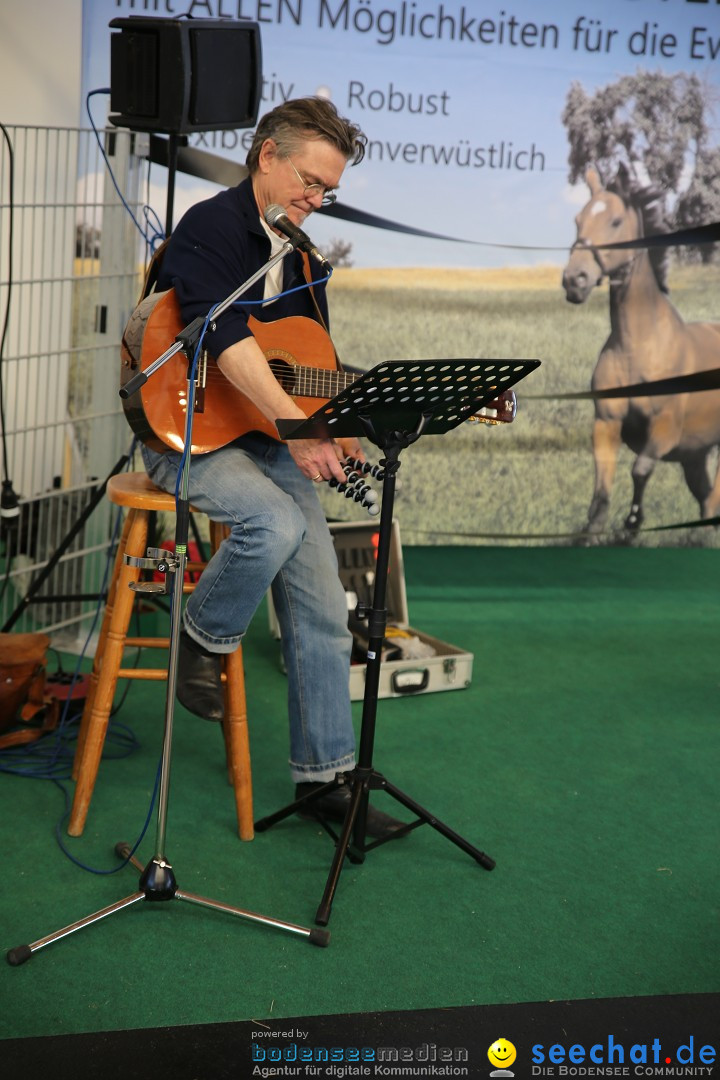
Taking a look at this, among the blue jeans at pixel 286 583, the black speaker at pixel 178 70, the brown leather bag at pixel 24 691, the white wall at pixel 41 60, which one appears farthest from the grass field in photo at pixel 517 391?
the blue jeans at pixel 286 583

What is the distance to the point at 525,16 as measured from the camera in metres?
4.88

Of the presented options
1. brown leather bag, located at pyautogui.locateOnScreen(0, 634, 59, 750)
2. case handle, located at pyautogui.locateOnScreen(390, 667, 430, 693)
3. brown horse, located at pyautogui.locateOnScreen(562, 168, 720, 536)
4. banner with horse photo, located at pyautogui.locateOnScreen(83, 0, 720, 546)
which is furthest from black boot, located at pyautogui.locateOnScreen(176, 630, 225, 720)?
brown horse, located at pyautogui.locateOnScreen(562, 168, 720, 536)

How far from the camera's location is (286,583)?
2.53 meters

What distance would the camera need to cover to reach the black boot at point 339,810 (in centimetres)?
258

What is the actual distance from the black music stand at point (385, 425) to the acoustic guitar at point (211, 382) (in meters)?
0.15

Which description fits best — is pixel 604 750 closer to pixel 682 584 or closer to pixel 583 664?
pixel 583 664

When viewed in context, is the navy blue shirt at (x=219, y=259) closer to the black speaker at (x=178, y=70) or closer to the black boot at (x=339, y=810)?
the black speaker at (x=178, y=70)

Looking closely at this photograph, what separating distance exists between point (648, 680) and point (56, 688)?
1991mm

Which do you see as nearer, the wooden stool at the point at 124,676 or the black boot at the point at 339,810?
the wooden stool at the point at 124,676

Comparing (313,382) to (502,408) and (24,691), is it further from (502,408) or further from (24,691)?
(24,691)

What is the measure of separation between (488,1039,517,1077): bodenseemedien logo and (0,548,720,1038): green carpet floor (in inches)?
12.2

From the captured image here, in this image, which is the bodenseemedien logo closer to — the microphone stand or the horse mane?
the microphone stand

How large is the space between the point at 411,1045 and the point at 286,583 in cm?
113

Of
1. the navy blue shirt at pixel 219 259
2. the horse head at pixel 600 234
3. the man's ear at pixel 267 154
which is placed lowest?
the navy blue shirt at pixel 219 259
